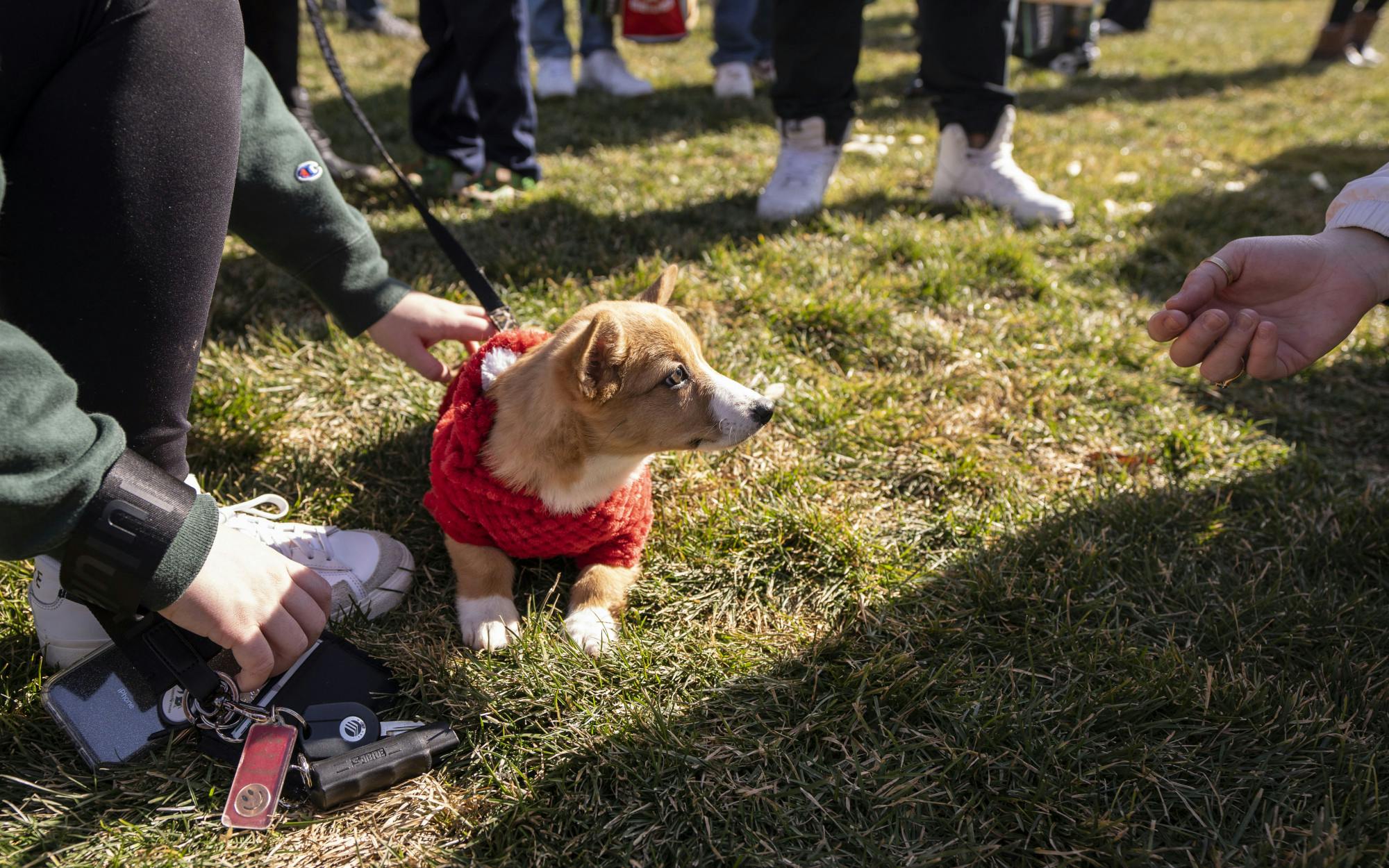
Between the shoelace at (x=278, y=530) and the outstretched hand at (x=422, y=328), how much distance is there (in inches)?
18.6

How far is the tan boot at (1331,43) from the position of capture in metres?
→ 9.05

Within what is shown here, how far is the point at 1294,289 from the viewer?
173cm

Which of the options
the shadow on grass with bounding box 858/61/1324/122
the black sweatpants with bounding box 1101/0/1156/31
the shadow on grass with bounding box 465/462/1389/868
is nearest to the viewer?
the shadow on grass with bounding box 465/462/1389/868

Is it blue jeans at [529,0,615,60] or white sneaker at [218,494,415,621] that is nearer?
white sneaker at [218,494,415,621]

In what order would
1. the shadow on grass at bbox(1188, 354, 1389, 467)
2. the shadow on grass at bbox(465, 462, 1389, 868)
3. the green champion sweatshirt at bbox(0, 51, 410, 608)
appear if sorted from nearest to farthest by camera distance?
the green champion sweatshirt at bbox(0, 51, 410, 608) → the shadow on grass at bbox(465, 462, 1389, 868) → the shadow on grass at bbox(1188, 354, 1389, 467)

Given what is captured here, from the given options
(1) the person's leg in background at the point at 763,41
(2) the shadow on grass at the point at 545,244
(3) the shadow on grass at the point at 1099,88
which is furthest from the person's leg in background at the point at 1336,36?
(2) the shadow on grass at the point at 545,244

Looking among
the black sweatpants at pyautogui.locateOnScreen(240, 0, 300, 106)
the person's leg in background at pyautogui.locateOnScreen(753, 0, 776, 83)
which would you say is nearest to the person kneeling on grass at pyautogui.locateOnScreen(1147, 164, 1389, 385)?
the black sweatpants at pyautogui.locateOnScreen(240, 0, 300, 106)

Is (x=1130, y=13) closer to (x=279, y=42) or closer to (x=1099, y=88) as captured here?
(x=1099, y=88)

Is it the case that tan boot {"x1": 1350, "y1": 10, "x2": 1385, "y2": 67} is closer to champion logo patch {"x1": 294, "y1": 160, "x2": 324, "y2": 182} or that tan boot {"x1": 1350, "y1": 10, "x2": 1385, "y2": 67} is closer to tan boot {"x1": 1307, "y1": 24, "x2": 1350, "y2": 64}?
tan boot {"x1": 1307, "y1": 24, "x2": 1350, "y2": 64}

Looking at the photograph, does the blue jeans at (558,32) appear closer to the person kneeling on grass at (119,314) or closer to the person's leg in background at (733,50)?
the person's leg in background at (733,50)

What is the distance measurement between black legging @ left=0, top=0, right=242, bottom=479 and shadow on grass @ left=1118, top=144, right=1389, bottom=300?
10.9ft

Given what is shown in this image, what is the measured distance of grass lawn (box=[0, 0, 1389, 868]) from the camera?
58.4 inches

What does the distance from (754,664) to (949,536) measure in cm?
71

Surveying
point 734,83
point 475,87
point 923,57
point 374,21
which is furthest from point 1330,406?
point 374,21
